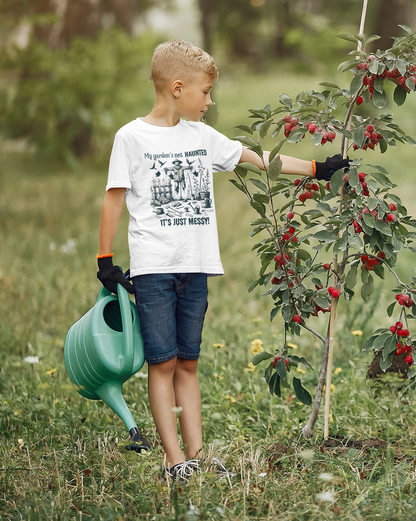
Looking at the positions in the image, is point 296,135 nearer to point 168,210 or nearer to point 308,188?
point 308,188

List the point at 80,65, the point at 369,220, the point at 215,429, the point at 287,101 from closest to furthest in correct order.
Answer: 1. the point at 369,220
2. the point at 287,101
3. the point at 215,429
4. the point at 80,65

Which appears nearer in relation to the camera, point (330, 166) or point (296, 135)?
point (296, 135)

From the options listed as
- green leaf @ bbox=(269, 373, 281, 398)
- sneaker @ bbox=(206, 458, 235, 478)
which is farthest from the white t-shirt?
sneaker @ bbox=(206, 458, 235, 478)

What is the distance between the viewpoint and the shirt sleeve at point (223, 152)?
2.68 meters

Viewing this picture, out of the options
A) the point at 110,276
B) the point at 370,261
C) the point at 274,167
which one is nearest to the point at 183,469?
the point at 110,276

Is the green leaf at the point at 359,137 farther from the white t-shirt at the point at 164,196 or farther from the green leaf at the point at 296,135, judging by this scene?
the white t-shirt at the point at 164,196

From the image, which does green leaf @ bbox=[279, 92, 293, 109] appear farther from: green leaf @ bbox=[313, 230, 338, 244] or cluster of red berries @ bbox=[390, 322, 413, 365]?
cluster of red berries @ bbox=[390, 322, 413, 365]

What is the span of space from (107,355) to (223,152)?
40.5 inches

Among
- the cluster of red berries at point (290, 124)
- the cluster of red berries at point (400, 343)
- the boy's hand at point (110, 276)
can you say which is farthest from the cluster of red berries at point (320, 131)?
the boy's hand at point (110, 276)

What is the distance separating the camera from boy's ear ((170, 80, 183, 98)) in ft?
8.29

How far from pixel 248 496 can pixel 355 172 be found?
1.34m

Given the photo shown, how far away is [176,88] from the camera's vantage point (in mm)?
2533

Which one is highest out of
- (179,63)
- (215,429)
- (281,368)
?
(179,63)

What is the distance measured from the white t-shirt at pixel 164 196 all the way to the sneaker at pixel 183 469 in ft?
2.63
